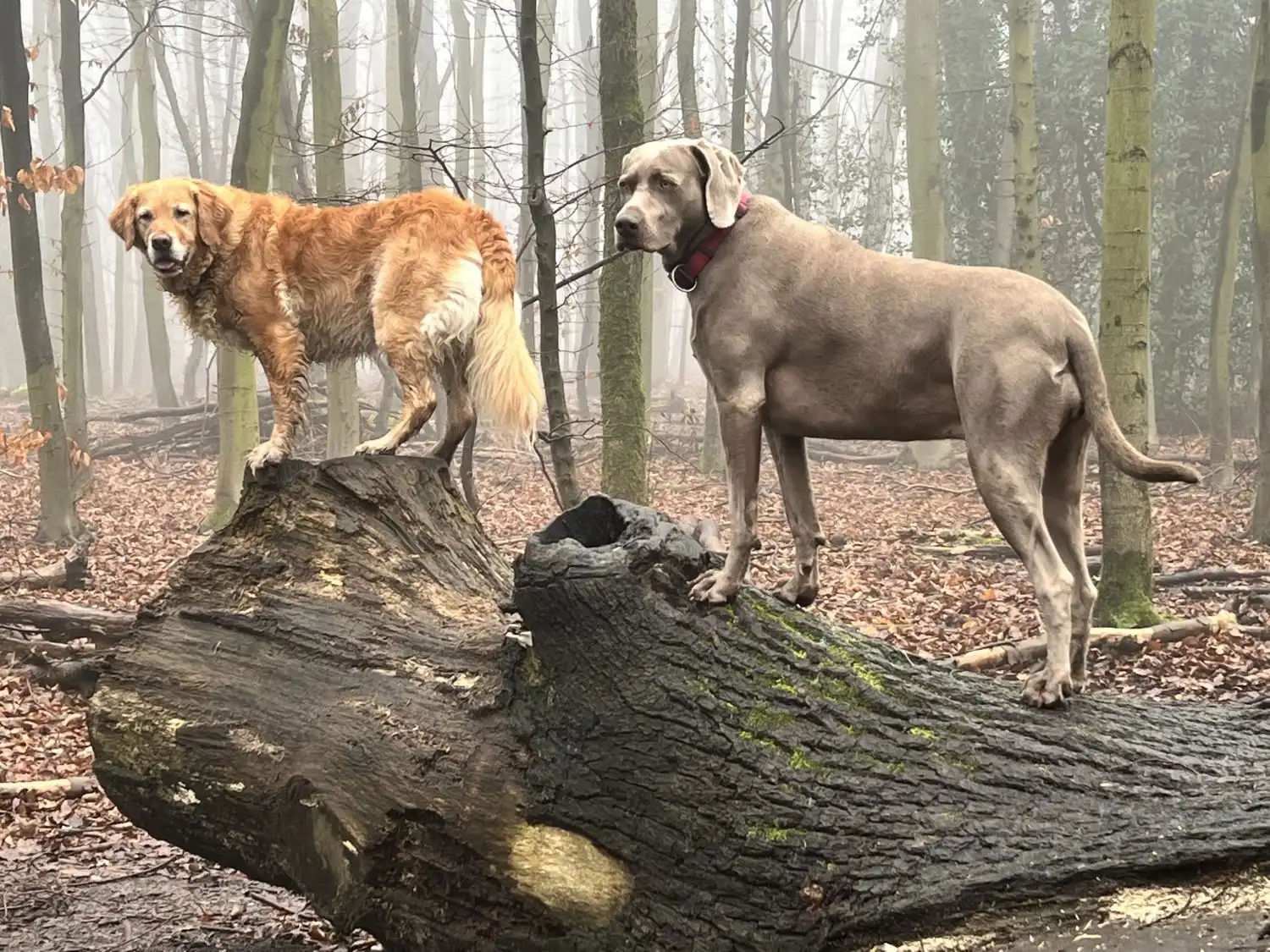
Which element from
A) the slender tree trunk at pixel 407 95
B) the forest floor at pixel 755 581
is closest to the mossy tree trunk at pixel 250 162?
the forest floor at pixel 755 581

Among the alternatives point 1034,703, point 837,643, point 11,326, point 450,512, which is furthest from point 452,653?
point 11,326

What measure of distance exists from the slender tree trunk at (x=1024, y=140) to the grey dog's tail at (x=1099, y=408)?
400 inches

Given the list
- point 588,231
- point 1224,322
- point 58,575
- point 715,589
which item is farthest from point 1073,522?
point 588,231

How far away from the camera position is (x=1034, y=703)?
375cm

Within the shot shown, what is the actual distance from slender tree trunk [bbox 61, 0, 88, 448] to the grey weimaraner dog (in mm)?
11968

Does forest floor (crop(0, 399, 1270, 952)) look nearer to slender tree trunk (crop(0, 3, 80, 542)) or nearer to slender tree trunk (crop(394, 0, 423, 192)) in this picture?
slender tree trunk (crop(0, 3, 80, 542))

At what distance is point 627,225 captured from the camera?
3936 mm

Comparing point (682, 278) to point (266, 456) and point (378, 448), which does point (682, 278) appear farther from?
point (266, 456)

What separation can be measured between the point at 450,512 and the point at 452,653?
1.01 meters

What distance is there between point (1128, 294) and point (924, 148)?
11.2 m

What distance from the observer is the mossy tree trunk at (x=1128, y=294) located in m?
7.23

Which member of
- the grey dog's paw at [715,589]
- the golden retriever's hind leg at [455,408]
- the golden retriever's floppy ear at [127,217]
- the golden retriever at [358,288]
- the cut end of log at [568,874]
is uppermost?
the golden retriever's floppy ear at [127,217]

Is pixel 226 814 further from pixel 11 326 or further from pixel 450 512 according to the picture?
pixel 11 326

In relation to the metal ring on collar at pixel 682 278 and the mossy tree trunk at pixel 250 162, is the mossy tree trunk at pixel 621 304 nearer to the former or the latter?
the metal ring on collar at pixel 682 278
